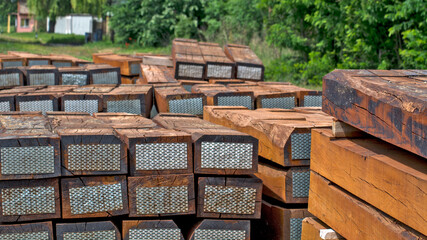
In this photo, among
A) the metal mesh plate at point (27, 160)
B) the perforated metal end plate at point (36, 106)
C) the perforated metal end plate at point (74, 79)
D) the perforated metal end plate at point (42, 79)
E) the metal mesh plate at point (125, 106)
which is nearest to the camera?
the metal mesh plate at point (27, 160)

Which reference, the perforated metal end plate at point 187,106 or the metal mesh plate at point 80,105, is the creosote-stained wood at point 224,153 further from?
the metal mesh plate at point 80,105

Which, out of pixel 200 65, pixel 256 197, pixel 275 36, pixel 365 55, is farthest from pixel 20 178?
pixel 275 36

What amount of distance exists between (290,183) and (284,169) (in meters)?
0.13

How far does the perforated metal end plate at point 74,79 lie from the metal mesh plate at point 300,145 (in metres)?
4.44

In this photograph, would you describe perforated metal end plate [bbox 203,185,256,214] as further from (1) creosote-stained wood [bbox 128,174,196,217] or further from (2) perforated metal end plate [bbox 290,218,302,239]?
(2) perforated metal end plate [bbox 290,218,302,239]

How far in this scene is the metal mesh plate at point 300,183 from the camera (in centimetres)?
438

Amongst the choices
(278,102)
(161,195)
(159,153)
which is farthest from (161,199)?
(278,102)

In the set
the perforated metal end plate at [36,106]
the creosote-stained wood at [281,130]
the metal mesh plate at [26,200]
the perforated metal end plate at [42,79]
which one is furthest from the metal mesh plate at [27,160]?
the perforated metal end plate at [42,79]

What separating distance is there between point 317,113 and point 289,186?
1285 millimetres

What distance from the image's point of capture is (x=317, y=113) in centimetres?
543

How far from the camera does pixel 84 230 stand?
4070mm

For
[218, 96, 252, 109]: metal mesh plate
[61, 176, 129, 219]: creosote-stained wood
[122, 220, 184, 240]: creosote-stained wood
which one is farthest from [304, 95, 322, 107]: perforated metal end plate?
[61, 176, 129, 219]: creosote-stained wood

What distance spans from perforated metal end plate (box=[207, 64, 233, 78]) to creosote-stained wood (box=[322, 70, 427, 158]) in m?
5.05

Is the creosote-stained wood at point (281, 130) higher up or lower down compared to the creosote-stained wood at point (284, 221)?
higher up
